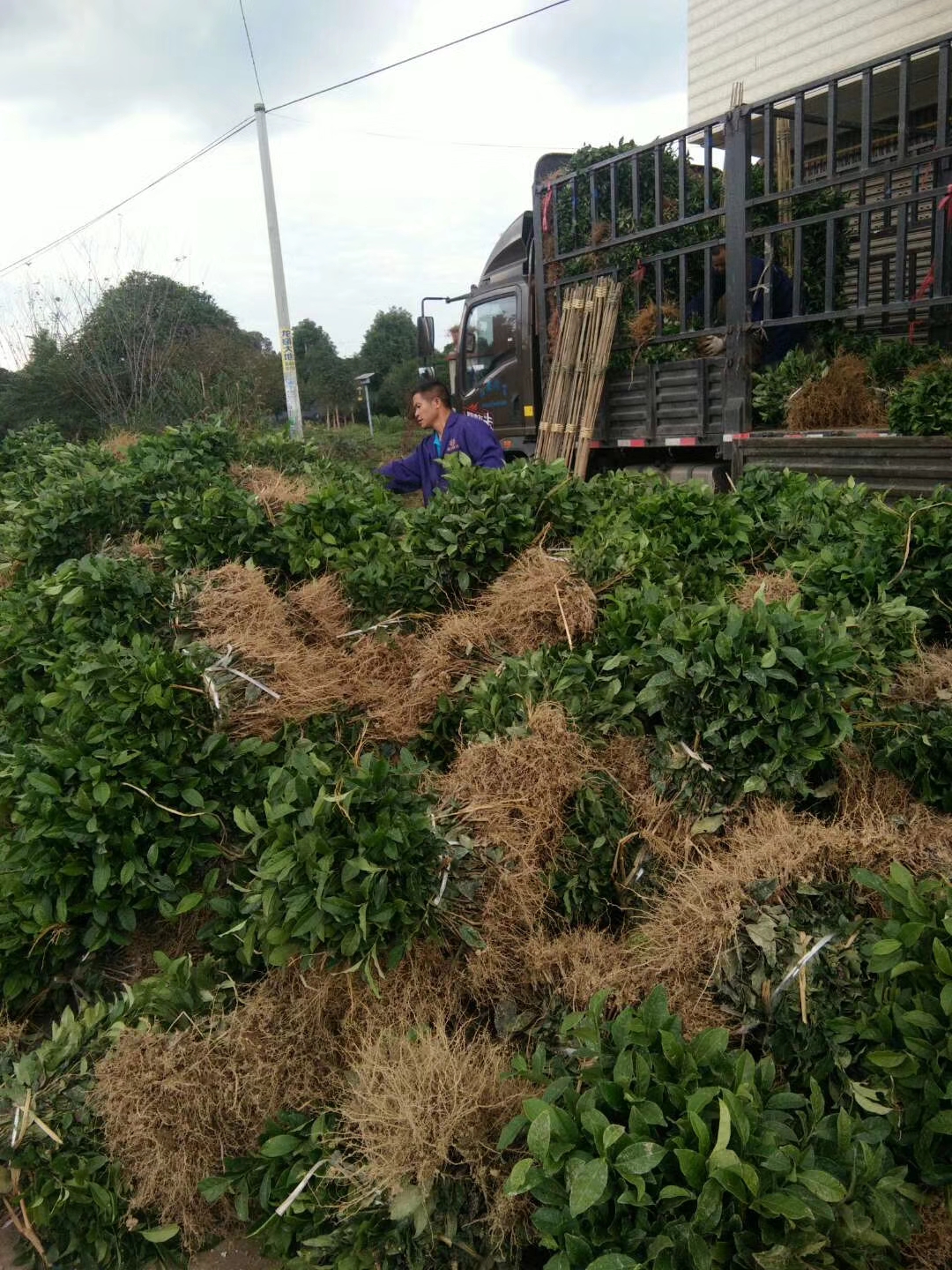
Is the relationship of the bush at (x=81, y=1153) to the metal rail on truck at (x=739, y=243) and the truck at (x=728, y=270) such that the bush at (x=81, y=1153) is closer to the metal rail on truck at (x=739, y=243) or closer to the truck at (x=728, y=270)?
the truck at (x=728, y=270)

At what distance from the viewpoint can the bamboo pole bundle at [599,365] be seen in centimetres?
773

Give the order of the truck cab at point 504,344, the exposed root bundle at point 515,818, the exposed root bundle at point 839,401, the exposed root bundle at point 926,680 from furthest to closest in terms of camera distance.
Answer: the truck cab at point 504,344
the exposed root bundle at point 839,401
the exposed root bundle at point 926,680
the exposed root bundle at point 515,818

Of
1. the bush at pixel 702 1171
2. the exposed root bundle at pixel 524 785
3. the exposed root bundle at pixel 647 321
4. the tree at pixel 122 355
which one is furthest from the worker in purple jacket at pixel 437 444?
the tree at pixel 122 355

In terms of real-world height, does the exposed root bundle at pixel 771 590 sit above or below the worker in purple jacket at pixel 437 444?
below

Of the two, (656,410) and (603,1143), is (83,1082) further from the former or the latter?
(656,410)

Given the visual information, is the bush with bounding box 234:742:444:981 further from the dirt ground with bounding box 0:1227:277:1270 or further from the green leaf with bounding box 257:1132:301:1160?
the dirt ground with bounding box 0:1227:277:1270

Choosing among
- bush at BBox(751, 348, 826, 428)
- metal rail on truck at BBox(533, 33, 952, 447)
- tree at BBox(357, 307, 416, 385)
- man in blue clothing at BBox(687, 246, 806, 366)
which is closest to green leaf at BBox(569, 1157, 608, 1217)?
metal rail on truck at BBox(533, 33, 952, 447)

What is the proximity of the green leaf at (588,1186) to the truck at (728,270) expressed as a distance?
4.72 metres

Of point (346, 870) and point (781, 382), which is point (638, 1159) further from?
point (781, 382)

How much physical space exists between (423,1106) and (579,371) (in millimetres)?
7172

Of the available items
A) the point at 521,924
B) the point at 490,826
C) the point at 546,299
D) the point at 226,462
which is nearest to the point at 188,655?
the point at 490,826

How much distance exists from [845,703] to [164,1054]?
205cm

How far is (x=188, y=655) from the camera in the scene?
3.04 meters

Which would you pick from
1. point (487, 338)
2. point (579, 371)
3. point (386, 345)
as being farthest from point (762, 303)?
point (386, 345)
